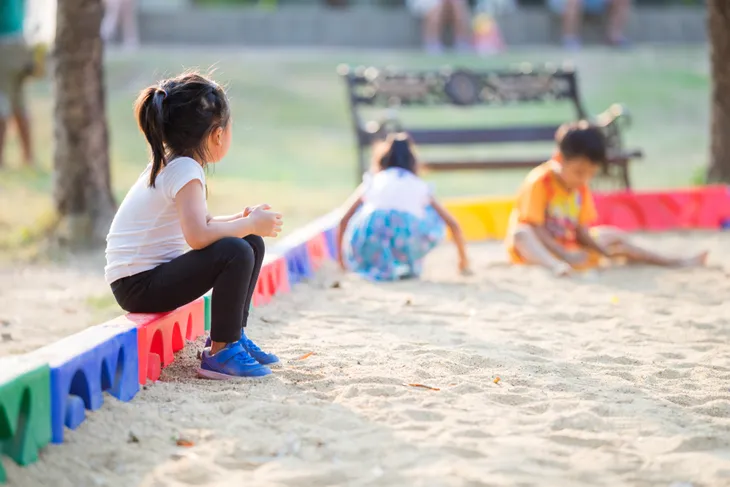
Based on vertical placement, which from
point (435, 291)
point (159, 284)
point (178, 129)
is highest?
point (178, 129)

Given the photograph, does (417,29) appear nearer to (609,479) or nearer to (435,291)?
(435,291)

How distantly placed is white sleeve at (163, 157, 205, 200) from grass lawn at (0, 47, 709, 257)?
13.2ft

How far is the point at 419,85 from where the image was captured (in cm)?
946

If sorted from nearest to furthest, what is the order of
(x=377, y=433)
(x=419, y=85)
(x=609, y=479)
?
(x=609, y=479) → (x=377, y=433) → (x=419, y=85)

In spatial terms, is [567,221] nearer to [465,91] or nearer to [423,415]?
[423,415]

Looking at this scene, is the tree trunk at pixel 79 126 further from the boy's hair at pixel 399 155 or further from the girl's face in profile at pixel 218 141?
the girl's face in profile at pixel 218 141

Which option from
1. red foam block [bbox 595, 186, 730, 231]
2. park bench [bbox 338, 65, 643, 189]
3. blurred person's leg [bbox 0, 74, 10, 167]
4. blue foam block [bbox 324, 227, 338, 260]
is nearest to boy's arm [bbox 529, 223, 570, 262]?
blue foam block [bbox 324, 227, 338, 260]

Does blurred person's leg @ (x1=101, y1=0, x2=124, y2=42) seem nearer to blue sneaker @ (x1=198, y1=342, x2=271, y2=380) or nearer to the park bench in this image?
the park bench

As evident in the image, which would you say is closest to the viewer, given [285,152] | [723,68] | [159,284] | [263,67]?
[159,284]

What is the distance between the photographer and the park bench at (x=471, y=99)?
28.1 feet

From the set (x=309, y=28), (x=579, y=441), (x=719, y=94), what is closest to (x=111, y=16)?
(x=309, y=28)

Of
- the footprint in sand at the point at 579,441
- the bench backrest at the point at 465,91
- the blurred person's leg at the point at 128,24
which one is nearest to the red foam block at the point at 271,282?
the footprint in sand at the point at 579,441

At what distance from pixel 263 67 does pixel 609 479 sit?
15.3m

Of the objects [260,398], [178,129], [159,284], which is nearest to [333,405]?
[260,398]
